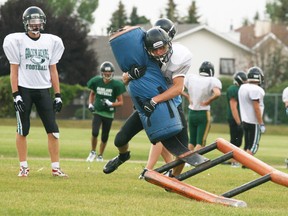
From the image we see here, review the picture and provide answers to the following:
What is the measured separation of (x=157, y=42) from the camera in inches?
330

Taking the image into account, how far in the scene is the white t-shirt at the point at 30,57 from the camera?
1025 cm

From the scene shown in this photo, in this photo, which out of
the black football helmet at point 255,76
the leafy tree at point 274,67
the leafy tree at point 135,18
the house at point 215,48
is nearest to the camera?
the black football helmet at point 255,76

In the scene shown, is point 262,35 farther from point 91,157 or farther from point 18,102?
point 18,102

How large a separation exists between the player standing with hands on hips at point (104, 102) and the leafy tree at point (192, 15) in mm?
70471

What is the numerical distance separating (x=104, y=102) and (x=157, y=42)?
748cm

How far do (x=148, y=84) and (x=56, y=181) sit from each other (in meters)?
1.89

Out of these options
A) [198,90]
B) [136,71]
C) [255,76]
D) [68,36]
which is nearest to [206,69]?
[198,90]

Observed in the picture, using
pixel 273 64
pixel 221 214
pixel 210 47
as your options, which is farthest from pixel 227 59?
pixel 221 214

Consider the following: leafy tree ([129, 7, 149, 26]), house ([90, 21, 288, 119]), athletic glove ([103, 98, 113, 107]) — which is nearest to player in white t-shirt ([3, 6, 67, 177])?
athletic glove ([103, 98, 113, 107])

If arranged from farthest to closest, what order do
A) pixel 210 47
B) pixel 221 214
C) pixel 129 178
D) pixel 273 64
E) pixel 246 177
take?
pixel 210 47
pixel 273 64
pixel 246 177
pixel 129 178
pixel 221 214

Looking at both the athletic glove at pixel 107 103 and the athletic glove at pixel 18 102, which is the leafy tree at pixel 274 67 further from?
the athletic glove at pixel 18 102

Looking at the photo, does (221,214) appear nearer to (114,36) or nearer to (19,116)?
(114,36)

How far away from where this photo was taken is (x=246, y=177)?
38.2ft

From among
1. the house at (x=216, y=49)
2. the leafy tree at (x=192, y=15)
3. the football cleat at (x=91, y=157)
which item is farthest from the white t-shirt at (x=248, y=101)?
the leafy tree at (x=192, y=15)
